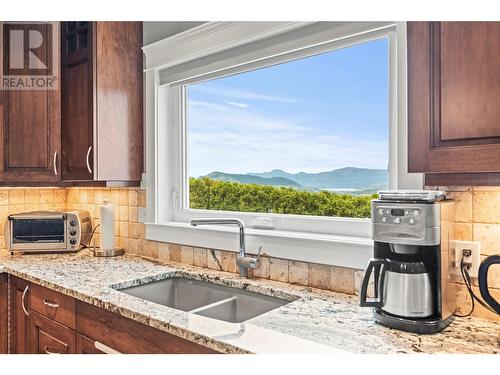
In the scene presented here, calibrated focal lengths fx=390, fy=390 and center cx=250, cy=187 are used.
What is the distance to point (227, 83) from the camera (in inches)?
80.6

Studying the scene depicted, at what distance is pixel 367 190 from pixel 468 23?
752mm

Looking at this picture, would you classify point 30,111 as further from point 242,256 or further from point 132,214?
point 242,256

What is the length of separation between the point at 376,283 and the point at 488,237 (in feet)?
1.23

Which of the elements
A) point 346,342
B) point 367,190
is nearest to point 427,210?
point 346,342

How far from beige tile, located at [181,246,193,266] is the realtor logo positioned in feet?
4.03

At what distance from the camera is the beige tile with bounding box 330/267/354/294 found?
57.8 inches

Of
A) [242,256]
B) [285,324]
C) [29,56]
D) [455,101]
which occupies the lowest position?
[285,324]

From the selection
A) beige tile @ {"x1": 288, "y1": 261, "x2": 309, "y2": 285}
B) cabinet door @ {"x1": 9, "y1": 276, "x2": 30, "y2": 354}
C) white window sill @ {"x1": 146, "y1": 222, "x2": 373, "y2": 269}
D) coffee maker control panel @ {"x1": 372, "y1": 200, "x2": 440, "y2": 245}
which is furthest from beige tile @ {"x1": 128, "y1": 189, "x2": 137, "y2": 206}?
coffee maker control panel @ {"x1": 372, "y1": 200, "x2": 440, "y2": 245}

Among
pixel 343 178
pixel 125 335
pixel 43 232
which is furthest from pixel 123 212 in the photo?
pixel 343 178

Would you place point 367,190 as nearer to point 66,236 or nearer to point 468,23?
point 468,23

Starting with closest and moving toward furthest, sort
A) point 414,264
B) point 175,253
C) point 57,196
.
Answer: point 414,264 → point 175,253 → point 57,196

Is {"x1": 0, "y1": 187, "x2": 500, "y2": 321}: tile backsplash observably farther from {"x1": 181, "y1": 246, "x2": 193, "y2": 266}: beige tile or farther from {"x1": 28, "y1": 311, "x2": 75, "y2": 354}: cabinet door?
{"x1": 28, "y1": 311, "x2": 75, "y2": 354}: cabinet door

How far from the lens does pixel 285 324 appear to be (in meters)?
1.17

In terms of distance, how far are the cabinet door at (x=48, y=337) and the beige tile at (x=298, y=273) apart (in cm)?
94
